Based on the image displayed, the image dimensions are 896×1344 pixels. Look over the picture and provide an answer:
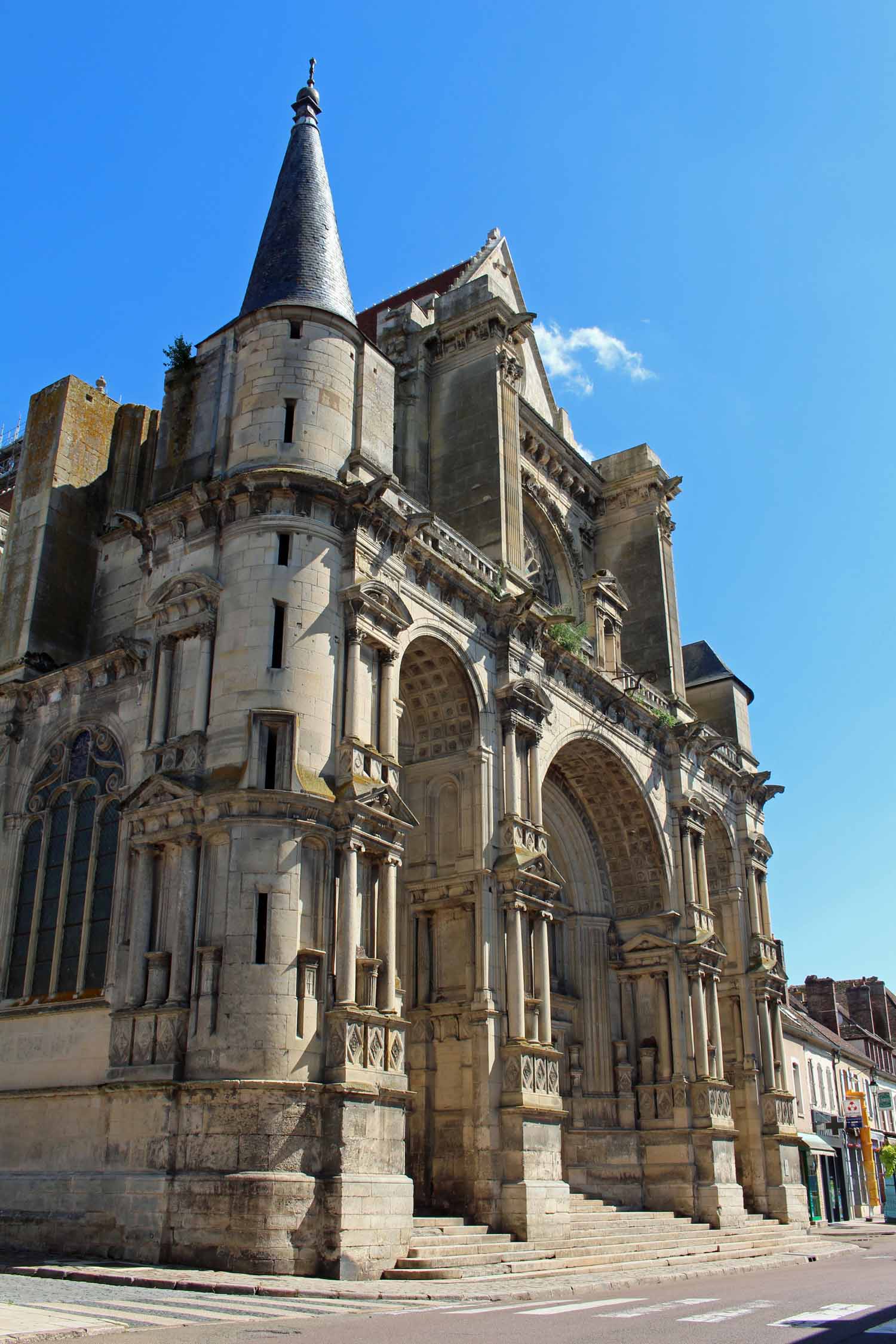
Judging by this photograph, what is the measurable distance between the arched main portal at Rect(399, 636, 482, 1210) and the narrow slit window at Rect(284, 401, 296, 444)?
4143 mm

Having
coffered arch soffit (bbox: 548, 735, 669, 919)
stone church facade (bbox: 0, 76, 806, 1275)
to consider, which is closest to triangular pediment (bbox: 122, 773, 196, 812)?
stone church facade (bbox: 0, 76, 806, 1275)

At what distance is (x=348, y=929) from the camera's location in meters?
17.2


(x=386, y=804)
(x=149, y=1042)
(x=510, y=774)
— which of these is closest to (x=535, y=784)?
(x=510, y=774)

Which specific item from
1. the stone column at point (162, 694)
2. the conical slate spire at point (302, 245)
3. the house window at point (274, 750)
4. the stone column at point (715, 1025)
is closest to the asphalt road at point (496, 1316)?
the house window at point (274, 750)

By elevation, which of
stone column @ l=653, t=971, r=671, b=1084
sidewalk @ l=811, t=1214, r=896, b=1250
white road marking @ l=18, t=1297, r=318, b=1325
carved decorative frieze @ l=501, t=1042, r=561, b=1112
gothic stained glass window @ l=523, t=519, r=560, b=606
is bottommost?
sidewalk @ l=811, t=1214, r=896, b=1250

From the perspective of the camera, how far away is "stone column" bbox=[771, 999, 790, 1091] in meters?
32.0

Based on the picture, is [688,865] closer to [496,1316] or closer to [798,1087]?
[496,1316]

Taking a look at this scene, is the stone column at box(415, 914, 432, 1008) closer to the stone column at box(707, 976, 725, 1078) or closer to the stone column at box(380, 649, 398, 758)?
the stone column at box(380, 649, 398, 758)

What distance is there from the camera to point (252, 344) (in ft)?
68.1

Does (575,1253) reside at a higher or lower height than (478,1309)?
higher

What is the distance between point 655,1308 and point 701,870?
17366 mm

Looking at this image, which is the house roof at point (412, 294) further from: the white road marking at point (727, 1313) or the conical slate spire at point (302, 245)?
the white road marking at point (727, 1313)

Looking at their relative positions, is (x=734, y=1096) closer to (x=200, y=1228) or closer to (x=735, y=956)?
(x=735, y=956)

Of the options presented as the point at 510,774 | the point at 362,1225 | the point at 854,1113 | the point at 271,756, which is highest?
the point at 510,774
